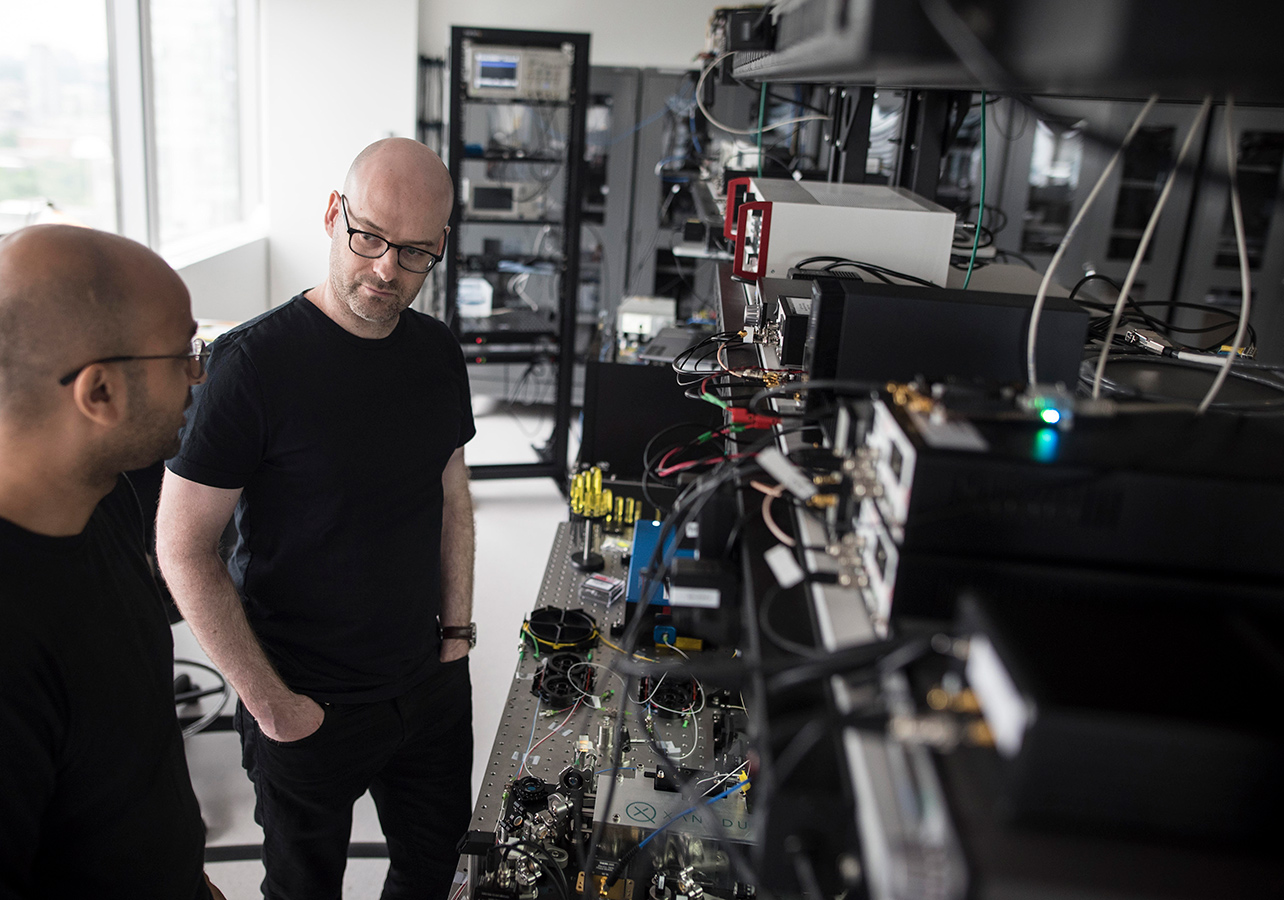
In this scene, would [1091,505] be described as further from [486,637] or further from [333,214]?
[486,637]

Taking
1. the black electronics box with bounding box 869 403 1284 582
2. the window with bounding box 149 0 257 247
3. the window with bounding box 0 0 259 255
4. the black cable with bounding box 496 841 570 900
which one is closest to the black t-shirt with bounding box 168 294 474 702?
the black cable with bounding box 496 841 570 900

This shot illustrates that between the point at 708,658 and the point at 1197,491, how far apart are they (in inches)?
41.9

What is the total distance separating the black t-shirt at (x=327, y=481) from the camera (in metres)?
1.38

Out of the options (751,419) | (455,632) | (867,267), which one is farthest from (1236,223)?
(455,632)

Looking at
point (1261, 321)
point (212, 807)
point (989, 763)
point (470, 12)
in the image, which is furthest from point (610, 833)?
point (470, 12)

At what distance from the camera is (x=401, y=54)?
4934mm

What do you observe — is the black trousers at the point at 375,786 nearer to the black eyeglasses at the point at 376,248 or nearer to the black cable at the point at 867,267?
the black eyeglasses at the point at 376,248

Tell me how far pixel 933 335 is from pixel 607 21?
4941 millimetres

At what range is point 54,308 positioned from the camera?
3.13 feet

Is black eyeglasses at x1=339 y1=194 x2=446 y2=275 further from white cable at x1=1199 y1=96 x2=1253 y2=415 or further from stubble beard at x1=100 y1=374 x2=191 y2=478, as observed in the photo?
white cable at x1=1199 y1=96 x2=1253 y2=415

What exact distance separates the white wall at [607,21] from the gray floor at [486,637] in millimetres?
2198

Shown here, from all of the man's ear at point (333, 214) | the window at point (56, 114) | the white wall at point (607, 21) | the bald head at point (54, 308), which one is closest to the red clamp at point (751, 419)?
the bald head at point (54, 308)

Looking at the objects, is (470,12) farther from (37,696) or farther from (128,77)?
(37,696)

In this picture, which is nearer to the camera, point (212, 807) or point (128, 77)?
point (212, 807)
